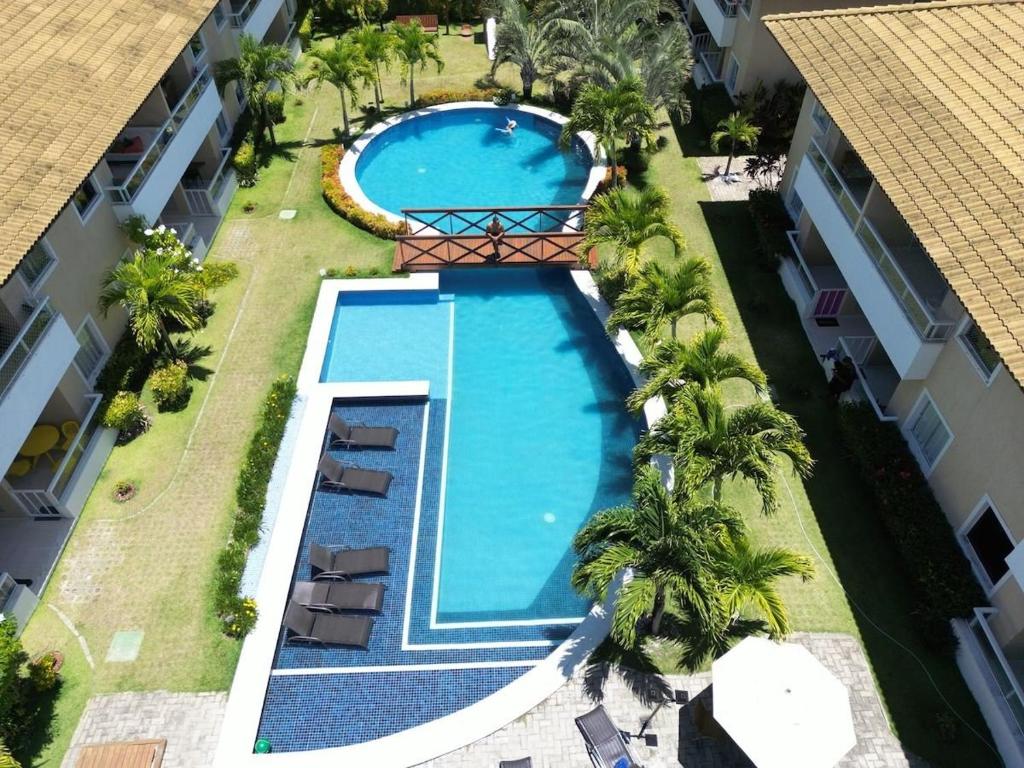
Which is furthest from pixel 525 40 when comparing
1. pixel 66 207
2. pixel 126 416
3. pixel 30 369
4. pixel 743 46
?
pixel 30 369

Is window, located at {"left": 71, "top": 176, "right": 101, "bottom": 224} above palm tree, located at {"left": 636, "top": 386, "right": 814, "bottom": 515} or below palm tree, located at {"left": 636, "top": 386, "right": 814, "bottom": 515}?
above

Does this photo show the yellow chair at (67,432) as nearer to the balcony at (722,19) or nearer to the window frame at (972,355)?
the window frame at (972,355)

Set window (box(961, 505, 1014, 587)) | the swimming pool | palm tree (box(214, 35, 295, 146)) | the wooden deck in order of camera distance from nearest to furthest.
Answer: window (box(961, 505, 1014, 587))
the wooden deck
palm tree (box(214, 35, 295, 146))
the swimming pool

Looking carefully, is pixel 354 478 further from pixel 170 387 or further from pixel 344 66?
pixel 344 66

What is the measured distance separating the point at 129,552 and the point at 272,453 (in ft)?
14.7

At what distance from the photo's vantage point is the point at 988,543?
16.3 meters

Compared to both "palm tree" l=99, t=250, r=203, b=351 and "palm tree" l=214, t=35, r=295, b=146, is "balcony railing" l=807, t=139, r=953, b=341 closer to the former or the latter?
"palm tree" l=99, t=250, r=203, b=351

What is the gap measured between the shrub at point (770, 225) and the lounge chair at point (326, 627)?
19.4 m

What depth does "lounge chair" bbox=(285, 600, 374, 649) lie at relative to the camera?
16.7 meters

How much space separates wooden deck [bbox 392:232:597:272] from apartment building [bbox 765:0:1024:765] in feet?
27.6

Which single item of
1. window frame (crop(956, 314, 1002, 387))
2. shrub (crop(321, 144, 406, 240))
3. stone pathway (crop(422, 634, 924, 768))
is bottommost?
stone pathway (crop(422, 634, 924, 768))

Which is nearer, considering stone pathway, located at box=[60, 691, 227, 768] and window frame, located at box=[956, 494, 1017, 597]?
stone pathway, located at box=[60, 691, 227, 768]

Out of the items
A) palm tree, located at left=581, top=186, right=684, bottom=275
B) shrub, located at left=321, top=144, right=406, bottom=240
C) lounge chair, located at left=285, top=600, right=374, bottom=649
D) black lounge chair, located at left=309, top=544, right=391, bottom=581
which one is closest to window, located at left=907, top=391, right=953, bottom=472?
palm tree, located at left=581, top=186, right=684, bottom=275

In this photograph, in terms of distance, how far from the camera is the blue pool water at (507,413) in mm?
18594
